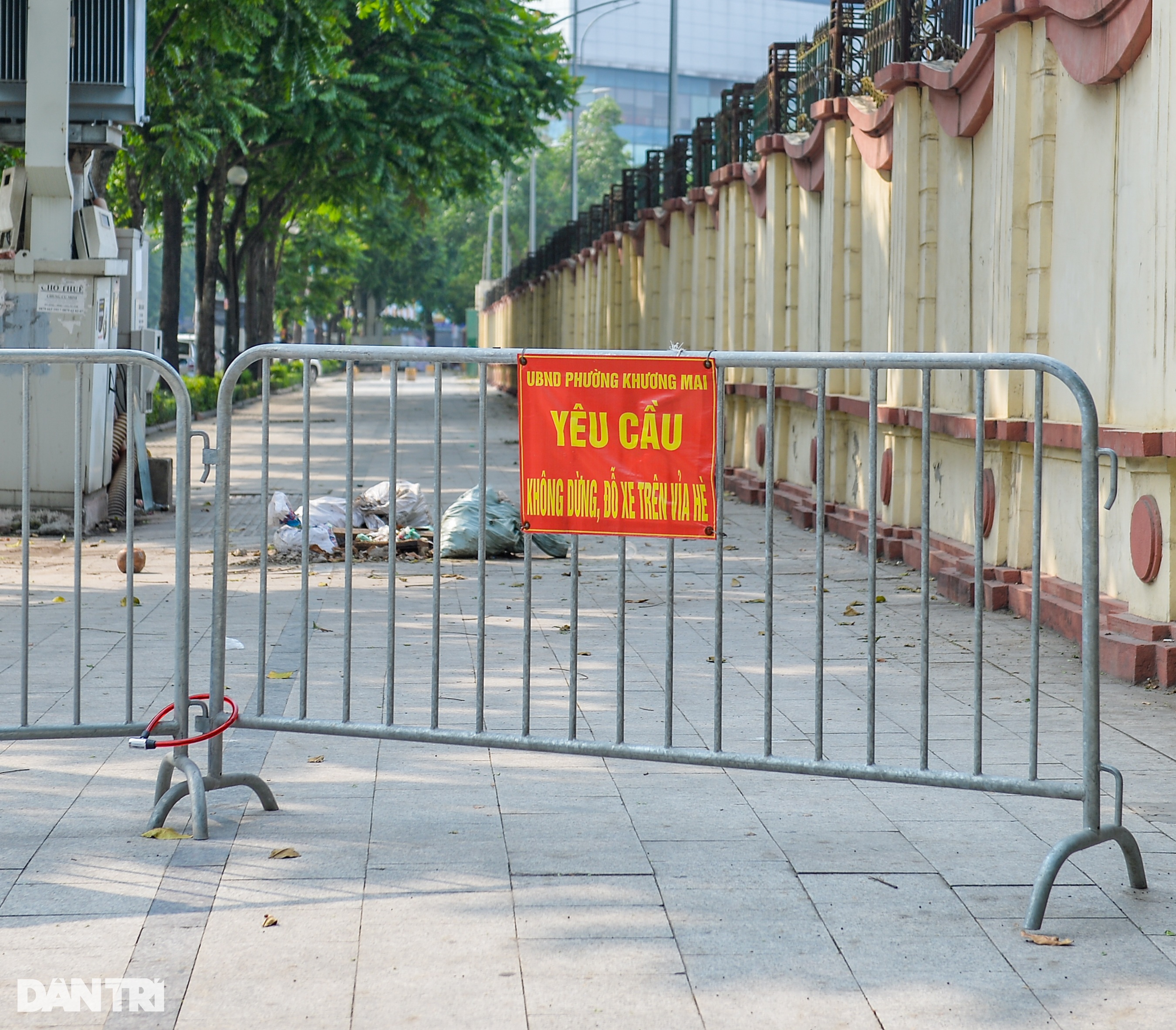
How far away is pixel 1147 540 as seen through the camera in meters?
7.54

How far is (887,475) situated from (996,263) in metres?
3.03

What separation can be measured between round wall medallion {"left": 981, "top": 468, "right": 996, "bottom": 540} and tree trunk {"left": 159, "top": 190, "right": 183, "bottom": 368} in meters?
19.8

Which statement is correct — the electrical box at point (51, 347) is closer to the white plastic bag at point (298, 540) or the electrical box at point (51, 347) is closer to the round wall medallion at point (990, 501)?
the white plastic bag at point (298, 540)

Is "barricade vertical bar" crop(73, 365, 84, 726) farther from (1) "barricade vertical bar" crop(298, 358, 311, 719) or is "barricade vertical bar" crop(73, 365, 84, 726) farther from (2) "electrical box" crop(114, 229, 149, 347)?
(2) "electrical box" crop(114, 229, 149, 347)

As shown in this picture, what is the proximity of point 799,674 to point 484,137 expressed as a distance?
1922 cm

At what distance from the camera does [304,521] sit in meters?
5.04

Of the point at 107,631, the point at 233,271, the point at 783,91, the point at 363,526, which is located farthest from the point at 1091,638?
the point at 233,271

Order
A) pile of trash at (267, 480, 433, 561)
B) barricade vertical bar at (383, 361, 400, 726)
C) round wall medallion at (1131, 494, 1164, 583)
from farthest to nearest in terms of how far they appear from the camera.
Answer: pile of trash at (267, 480, 433, 561) < round wall medallion at (1131, 494, 1164, 583) < barricade vertical bar at (383, 361, 400, 726)

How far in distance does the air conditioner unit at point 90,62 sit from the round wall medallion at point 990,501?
24.7ft

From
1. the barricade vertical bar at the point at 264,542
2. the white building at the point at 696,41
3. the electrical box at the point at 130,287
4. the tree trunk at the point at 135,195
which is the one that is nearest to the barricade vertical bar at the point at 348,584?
the barricade vertical bar at the point at 264,542

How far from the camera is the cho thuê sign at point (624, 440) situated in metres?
4.77

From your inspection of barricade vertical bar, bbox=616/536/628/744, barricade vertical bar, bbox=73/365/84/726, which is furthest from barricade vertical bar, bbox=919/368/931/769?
barricade vertical bar, bbox=73/365/84/726

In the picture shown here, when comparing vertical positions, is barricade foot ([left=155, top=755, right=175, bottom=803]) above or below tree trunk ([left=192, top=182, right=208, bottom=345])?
below

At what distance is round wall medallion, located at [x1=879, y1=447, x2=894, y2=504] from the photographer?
40.6 feet
